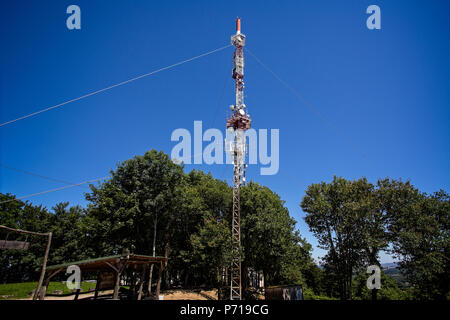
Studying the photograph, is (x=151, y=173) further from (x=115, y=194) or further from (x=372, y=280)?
(x=372, y=280)

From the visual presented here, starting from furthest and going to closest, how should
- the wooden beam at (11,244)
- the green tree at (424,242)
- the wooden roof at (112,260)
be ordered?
1. the green tree at (424,242)
2. the wooden roof at (112,260)
3. the wooden beam at (11,244)

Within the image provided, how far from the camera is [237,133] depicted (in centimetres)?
2078

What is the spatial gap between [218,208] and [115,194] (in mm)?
12723

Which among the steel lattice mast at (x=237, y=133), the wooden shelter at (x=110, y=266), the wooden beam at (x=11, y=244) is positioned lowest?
the wooden shelter at (x=110, y=266)

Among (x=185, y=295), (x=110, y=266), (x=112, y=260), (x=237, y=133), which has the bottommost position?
(x=185, y=295)

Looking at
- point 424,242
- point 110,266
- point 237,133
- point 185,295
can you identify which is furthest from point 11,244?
point 424,242

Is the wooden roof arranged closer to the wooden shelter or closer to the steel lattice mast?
the wooden shelter

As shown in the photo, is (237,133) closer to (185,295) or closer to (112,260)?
(112,260)

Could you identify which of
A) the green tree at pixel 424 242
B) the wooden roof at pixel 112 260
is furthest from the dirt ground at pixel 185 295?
the green tree at pixel 424 242

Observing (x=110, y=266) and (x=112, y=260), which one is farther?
(x=110, y=266)

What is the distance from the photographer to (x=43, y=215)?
40812mm

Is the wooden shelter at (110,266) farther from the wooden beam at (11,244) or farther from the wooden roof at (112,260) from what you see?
the wooden beam at (11,244)

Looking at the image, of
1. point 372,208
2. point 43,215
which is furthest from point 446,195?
point 43,215

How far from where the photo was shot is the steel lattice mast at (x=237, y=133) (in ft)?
63.3
